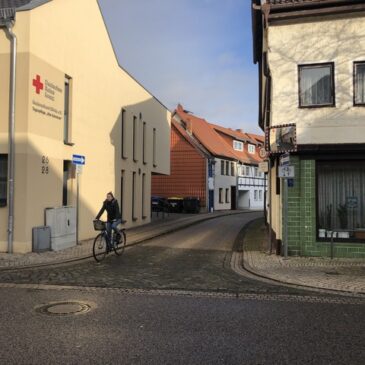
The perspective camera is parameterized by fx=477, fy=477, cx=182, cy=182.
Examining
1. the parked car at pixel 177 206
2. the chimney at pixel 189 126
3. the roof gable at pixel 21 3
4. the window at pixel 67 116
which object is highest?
the chimney at pixel 189 126

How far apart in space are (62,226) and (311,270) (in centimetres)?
739

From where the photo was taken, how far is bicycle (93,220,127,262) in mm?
12297

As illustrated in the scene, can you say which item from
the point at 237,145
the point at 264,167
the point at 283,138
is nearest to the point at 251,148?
the point at 237,145

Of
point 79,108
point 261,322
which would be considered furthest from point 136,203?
point 261,322

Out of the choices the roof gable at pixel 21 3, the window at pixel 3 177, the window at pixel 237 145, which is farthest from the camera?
the window at pixel 237 145

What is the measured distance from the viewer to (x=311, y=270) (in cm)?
1066

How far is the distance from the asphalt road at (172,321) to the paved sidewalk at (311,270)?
0.68m

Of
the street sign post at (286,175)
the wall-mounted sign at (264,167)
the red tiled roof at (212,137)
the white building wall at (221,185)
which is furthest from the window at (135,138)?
the white building wall at (221,185)

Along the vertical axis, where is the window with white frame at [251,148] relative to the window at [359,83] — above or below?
above

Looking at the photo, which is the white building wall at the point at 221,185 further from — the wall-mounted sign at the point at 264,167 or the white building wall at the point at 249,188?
the wall-mounted sign at the point at 264,167

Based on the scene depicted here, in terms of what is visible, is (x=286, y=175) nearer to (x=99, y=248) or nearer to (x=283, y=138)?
(x=283, y=138)

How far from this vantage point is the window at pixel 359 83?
12.5 meters

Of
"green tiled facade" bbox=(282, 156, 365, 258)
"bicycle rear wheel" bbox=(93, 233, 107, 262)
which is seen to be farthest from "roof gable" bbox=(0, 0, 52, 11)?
"green tiled facade" bbox=(282, 156, 365, 258)

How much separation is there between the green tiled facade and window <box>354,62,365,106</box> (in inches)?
78.6
